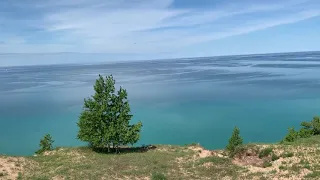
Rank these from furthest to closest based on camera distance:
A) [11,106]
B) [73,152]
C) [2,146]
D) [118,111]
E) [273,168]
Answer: [11,106] < [2,146] < [118,111] < [73,152] < [273,168]

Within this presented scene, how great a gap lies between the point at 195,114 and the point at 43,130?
37801 millimetres

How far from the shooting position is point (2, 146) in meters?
59.5

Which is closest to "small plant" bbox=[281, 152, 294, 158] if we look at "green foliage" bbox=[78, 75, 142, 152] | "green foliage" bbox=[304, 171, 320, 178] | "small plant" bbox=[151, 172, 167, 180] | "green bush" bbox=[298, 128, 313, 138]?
"green foliage" bbox=[304, 171, 320, 178]

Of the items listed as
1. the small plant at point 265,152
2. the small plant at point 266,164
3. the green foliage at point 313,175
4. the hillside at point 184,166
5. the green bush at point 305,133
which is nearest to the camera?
the green foliage at point 313,175

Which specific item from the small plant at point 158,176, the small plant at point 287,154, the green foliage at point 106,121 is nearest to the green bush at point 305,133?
the small plant at point 287,154

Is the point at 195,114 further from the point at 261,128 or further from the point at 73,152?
the point at 73,152

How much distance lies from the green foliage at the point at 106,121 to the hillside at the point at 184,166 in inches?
202

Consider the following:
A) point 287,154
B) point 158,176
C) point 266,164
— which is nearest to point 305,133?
point 287,154

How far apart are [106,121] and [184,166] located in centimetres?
1413

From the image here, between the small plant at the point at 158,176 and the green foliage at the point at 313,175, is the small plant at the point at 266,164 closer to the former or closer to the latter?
the green foliage at the point at 313,175

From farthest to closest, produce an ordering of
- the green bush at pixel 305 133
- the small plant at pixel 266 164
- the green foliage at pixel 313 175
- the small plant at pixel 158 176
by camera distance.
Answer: the green bush at pixel 305 133, the small plant at pixel 266 164, the small plant at pixel 158 176, the green foliage at pixel 313 175

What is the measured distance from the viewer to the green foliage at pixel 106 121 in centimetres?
3612

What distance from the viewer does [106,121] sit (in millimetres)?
37156

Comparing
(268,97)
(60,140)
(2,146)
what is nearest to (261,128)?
(268,97)
